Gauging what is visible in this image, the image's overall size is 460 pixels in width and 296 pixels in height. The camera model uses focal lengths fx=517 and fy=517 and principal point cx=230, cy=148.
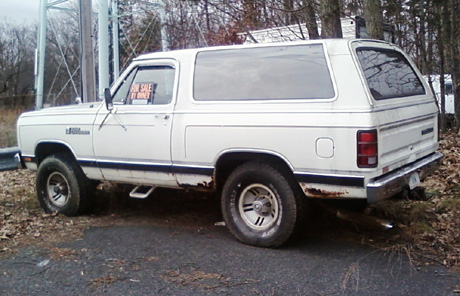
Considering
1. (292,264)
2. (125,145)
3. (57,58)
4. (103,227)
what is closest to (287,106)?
(292,264)

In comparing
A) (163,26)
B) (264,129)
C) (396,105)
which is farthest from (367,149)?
(163,26)

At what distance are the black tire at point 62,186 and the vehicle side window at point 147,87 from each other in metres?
1.08

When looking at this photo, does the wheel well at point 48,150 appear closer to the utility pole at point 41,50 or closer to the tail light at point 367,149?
the tail light at point 367,149

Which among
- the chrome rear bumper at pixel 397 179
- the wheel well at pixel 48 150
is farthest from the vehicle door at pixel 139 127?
the chrome rear bumper at pixel 397 179

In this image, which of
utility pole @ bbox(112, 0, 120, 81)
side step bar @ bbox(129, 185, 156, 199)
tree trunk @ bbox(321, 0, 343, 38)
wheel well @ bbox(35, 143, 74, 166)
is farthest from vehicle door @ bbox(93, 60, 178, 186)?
utility pole @ bbox(112, 0, 120, 81)

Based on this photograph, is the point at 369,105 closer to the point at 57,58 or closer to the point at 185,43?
the point at 185,43

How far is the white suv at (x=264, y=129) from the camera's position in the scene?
14.7ft

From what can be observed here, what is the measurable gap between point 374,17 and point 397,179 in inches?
180

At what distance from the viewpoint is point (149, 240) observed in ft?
17.9

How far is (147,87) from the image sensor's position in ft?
19.1

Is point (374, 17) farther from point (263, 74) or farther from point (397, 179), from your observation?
point (397, 179)

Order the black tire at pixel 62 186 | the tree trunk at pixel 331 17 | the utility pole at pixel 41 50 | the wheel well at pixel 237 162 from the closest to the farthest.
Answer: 1. the wheel well at pixel 237 162
2. the black tire at pixel 62 186
3. the tree trunk at pixel 331 17
4. the utility pole at pixel 41 50

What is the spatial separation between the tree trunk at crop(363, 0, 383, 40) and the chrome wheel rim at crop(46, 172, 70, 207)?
539cm

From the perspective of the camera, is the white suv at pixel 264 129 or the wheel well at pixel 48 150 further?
the wheel well at pixel 48 150
